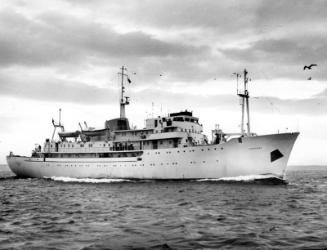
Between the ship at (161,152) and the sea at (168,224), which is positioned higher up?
the ship at (161,152)

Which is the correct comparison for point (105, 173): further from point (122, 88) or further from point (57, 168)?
point (122, 88)

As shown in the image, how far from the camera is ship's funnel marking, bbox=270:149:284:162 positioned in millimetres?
33531

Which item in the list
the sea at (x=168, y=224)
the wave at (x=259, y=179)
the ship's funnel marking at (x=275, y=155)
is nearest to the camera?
the sea at (x=168, y=224)

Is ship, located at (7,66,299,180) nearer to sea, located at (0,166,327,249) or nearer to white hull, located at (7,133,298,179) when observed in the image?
white hull, located at (7,133,298,179)

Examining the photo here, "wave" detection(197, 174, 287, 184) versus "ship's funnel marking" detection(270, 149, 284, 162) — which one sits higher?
"ship's funnel marking" detection(270, 149, 284, 162)

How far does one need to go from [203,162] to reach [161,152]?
5190 millimetres

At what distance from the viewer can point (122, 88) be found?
49156mm

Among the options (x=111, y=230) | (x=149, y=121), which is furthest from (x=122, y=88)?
(x=111, y=230)

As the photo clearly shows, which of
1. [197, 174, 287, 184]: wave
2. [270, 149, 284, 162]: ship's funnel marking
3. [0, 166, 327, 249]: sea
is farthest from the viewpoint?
[197, 174, 287, 184]: wave

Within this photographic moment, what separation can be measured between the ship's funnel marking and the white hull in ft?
0.65

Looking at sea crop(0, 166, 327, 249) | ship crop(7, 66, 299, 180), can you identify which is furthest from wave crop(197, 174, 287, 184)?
sea crop(0, 166, 327, 249)

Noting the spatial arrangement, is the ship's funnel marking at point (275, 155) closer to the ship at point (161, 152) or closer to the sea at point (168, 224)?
the ship at point (161, 152)

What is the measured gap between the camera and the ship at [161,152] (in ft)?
111

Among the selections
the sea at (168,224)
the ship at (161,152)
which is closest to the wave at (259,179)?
the ship at (161,152)
